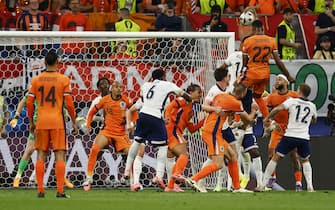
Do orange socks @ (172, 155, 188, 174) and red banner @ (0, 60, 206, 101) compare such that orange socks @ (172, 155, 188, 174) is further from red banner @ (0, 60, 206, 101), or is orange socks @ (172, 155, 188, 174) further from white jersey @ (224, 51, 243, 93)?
red banner @ (0, 60, 206, 101)

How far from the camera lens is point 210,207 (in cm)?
1566

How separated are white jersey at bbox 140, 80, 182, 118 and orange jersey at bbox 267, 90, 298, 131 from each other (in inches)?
105

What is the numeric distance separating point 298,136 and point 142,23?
253 inches

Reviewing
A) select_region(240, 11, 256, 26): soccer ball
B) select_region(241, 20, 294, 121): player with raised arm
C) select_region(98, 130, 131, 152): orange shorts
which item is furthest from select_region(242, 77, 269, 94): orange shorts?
select_region(98, 130, 131, 152): orange shorts

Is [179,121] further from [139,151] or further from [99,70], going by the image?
[99,70]

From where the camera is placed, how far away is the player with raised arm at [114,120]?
73.7 ft

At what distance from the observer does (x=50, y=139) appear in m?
18.2

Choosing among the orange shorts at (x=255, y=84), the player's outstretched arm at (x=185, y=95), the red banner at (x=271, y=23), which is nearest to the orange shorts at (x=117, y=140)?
the player's outstretched arm at (x=185, y=95)

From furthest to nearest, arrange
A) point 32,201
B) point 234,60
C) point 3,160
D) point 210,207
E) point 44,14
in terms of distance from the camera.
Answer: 1. point 44,14
2. point 3,160
3. point 234,60
4. point 32,201
5. point 210,207

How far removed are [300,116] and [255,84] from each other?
0.96 meters

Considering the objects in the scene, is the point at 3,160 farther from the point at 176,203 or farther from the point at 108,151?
the point at 176,203

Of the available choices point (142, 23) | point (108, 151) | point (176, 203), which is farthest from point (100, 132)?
point (176, 203)

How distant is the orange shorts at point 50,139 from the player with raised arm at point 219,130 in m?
2.96

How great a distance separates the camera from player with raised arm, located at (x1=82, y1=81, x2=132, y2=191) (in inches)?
885
